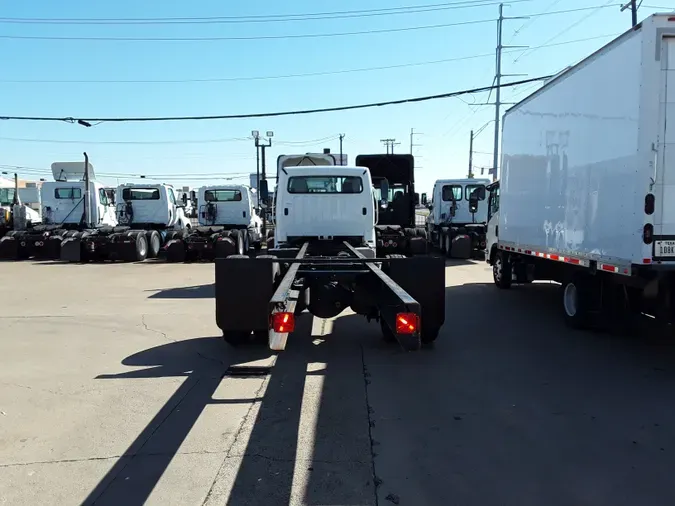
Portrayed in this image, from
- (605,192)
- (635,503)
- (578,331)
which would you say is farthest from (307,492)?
(578,331)

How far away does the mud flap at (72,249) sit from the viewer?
18.8 meters

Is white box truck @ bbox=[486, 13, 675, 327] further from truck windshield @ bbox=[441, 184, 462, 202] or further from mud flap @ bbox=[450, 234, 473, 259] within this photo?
truck windshield @ bbox=[441, 184, 462, 202]

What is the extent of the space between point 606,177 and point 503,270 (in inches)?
205

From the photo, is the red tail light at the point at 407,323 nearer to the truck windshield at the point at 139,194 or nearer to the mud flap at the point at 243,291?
the mud flap at the point at 243,291

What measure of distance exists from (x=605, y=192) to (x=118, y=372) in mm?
5982

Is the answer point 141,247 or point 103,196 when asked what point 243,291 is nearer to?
point 141,247

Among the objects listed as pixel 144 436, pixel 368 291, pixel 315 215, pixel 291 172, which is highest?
pixel 291 172

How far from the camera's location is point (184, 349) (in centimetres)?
700

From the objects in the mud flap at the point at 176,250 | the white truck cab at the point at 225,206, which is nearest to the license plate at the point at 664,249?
the mud flap at the point at 176,250

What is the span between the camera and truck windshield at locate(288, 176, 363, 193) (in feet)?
35.0

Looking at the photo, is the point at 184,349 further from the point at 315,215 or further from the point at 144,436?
the point at 315,215

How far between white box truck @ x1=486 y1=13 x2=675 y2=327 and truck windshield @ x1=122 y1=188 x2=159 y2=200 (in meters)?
15.3

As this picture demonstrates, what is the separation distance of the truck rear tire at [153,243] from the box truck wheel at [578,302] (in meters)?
15.7

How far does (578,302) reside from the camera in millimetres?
7848
